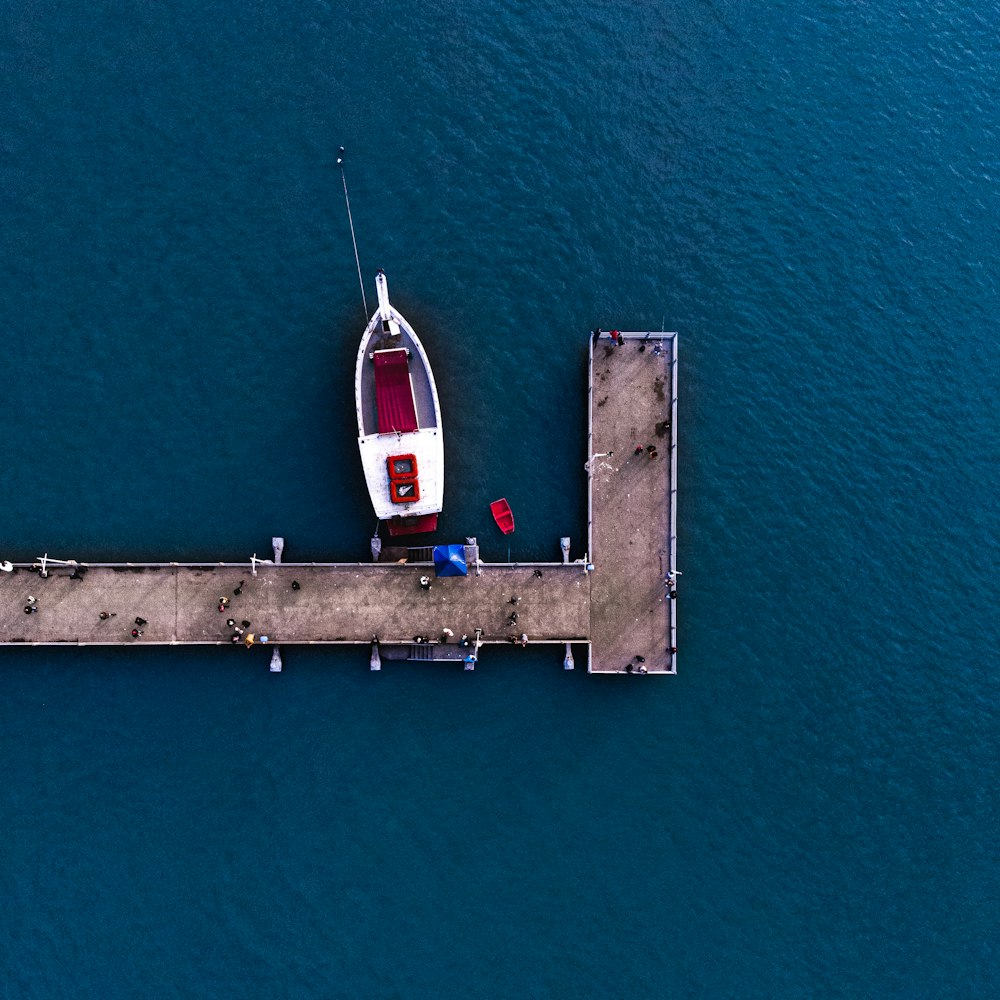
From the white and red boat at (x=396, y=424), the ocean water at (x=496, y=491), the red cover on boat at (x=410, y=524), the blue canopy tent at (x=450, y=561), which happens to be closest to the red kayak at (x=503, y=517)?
the ocean water at (x=496, y=491)

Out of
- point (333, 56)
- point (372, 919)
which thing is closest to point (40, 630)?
point (372, 919)

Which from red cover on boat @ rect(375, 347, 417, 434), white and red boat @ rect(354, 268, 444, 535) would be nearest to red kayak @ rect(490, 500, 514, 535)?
white and red boat @ rect(354, 268, 444, 535)

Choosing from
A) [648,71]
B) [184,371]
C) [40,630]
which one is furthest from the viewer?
[648,71]

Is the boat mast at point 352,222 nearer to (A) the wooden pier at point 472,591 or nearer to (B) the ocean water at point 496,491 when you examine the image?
(B) the ocean water at point 496,491

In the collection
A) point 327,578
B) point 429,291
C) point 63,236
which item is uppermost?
point 63,236

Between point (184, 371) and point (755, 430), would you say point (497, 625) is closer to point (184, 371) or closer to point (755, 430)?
point (755, 430)

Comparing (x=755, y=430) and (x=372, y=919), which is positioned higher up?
(x=755, y=430)
